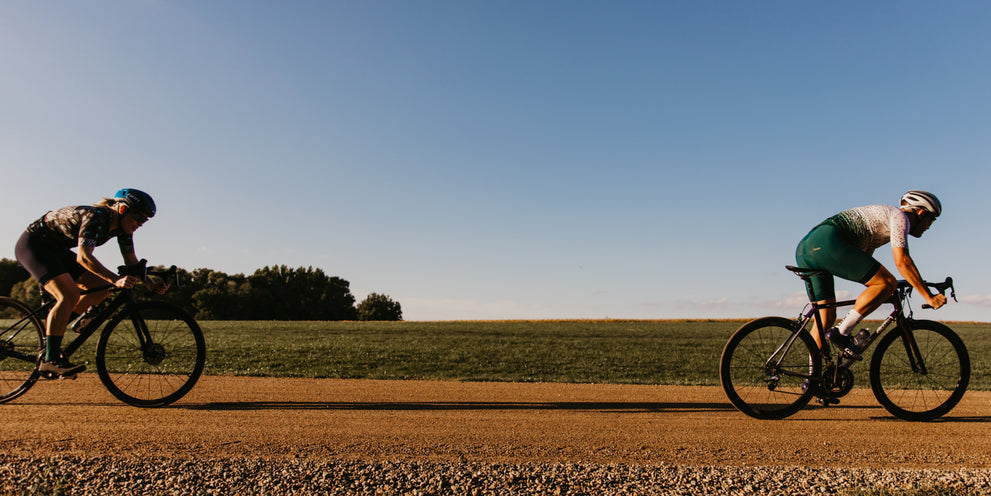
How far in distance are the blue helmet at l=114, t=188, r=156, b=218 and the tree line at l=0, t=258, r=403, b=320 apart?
232 ft

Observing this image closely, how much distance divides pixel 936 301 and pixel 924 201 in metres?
1.07

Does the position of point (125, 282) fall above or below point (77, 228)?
below

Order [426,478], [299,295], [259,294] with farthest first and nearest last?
1. [299,295]
2. [259,294]
3. [426,478]

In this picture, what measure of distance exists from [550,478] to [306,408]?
12.0 feet

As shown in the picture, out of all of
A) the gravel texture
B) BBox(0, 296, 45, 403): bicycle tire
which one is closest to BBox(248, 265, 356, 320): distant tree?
BBox(0, 296, 45, 403): bicycle tire

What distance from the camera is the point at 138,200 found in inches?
243

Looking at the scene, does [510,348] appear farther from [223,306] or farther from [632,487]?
[223,306]

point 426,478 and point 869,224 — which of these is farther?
point 869,224

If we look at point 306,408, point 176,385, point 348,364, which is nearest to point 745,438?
point 306,408

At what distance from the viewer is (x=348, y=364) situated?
11711mm

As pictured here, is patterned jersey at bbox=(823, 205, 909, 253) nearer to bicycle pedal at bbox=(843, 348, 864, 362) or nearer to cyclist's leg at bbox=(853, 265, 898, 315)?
cyclist's leg at bbox=(853, 265, 898, 315)

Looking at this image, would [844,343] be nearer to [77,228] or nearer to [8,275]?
[77,228]

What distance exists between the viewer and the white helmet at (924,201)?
225 inches

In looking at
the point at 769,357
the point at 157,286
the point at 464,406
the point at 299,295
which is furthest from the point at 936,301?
the point at 299,295
